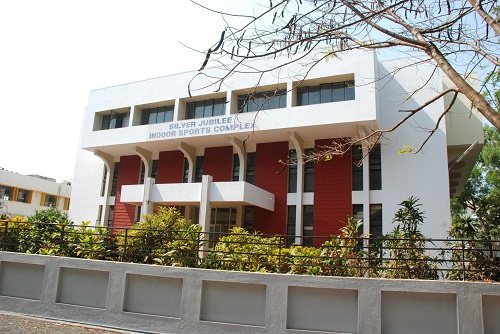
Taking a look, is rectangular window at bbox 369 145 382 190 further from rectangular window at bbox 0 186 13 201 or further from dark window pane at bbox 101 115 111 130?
rectangular window at bbox 0 186 13 201

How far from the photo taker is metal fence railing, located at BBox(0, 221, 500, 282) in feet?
22.8

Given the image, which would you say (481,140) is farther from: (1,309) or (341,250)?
(1,309)

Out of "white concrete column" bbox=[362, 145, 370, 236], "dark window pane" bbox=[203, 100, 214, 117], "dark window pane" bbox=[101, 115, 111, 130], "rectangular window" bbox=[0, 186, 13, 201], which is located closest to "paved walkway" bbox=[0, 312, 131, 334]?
"white concrete column" bbox=[362, 145, 370, 236]

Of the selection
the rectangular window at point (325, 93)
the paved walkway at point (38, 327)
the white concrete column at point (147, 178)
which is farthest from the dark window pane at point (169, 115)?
the paved walkway at point (38, 327)

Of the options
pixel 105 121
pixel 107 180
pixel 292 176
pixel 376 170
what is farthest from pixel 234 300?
pixel 105 121

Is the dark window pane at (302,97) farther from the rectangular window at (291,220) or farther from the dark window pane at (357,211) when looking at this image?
the dark window pane at (357,211)

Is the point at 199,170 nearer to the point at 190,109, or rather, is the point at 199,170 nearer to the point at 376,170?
the point at 190,109

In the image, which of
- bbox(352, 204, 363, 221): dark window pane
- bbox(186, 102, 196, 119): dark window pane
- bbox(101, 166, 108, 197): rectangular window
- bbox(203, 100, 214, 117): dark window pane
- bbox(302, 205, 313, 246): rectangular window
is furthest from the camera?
bbox(101, 166, 108, 197): rectangular window

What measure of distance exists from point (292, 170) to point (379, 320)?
40.4ft

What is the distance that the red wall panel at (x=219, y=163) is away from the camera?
64.6ft

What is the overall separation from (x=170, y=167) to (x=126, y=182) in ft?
9.92

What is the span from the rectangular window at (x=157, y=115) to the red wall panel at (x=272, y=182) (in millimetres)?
5309

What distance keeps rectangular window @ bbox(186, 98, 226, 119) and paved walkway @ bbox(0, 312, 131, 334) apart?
13.6 m

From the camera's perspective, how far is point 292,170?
18359mm
